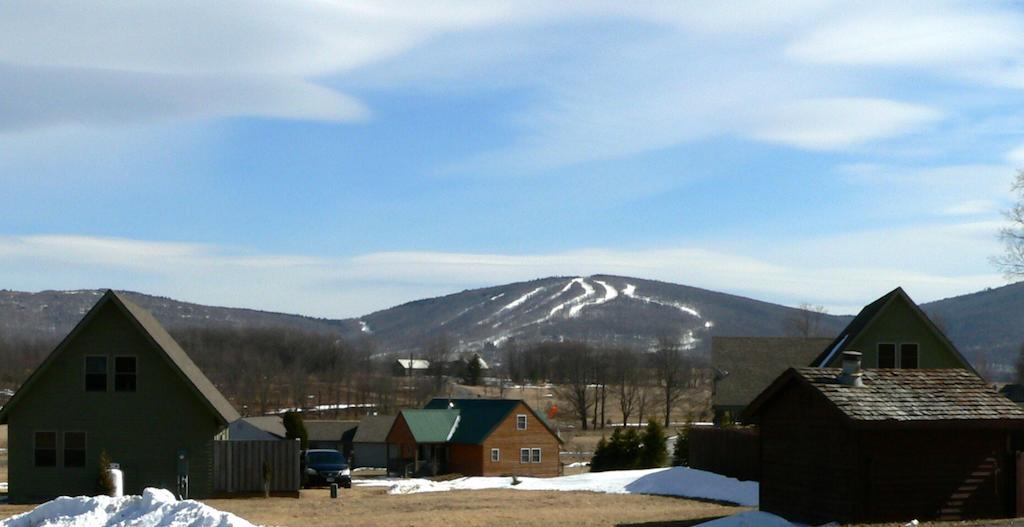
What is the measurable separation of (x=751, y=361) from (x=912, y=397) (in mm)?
42906

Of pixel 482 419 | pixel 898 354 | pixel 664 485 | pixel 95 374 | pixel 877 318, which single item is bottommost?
pixel 482 419

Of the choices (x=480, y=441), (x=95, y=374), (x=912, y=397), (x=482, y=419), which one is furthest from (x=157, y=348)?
(x=482, y=419)

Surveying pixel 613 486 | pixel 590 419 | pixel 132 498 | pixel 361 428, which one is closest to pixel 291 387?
pixel 590 419

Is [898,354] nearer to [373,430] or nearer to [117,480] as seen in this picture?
[117,480]

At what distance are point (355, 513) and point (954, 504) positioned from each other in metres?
Answer: 15.4

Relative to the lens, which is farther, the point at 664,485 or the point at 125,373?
the point at 664,485

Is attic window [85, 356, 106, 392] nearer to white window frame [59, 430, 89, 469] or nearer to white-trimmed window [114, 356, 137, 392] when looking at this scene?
white-trimmed window [114, 356, 137, 392]

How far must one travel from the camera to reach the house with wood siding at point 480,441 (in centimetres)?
7712

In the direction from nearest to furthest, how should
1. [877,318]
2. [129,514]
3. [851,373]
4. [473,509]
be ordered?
[129,514] < [851,373] < [473,509] < [877,318]

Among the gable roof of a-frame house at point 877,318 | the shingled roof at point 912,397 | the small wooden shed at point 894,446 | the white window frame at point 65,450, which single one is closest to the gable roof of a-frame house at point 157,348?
the white window frame at point 65,450

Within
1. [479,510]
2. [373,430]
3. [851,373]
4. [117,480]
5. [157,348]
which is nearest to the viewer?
[851,373]

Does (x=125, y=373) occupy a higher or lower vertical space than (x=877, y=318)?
lower

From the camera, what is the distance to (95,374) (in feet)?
139

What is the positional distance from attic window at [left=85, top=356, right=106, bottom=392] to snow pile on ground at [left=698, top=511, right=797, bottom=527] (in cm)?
2200
